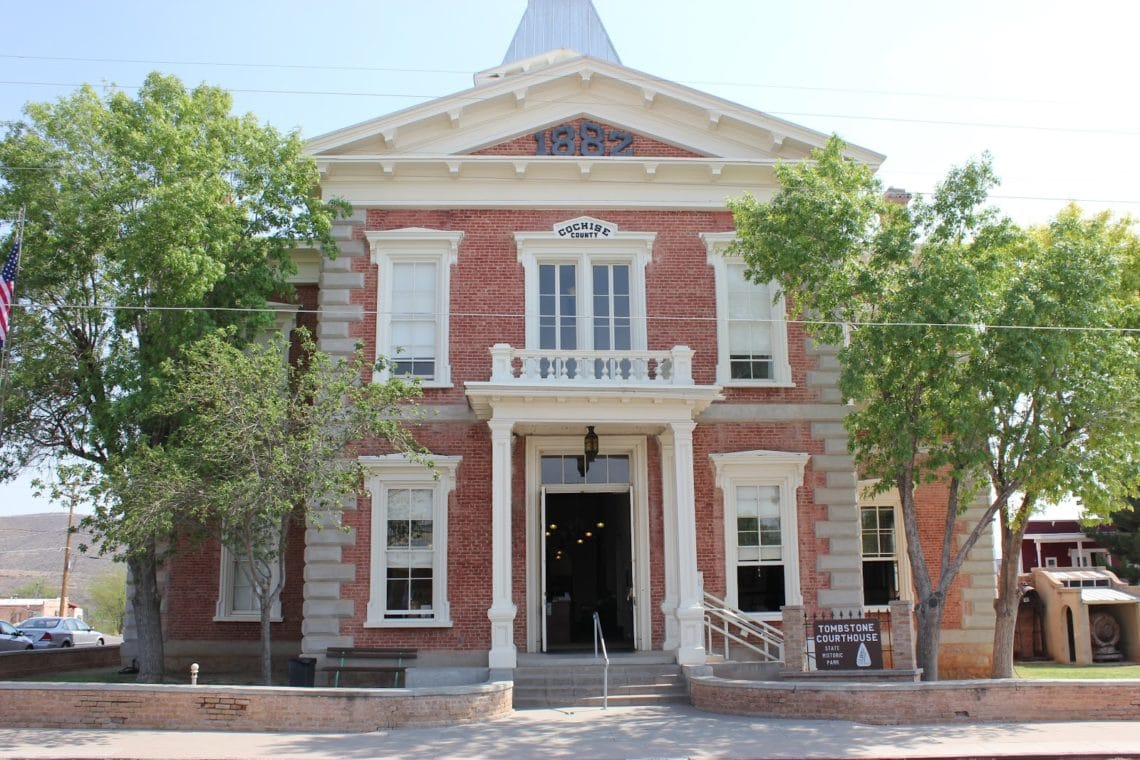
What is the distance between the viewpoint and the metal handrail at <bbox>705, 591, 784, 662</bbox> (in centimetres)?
1784

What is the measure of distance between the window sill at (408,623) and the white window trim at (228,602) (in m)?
2.77

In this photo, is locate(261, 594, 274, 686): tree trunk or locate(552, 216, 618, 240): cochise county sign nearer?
locate(261, 594, 274, 686): tree trunk

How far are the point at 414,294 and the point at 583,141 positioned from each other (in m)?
4.31

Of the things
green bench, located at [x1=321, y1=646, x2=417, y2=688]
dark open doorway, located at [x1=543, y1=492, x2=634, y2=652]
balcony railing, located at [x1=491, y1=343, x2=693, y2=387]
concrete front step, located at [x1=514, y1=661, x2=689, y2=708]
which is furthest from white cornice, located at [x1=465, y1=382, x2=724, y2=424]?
green bench, located at [x1=321, y1=646, x2=417, y2=688]

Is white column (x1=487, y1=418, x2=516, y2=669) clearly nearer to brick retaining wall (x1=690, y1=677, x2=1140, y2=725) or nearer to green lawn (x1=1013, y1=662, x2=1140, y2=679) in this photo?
brick retaining wall (x1=690, y1=677, x2=1140, y2=725)

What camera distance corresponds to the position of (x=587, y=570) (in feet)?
77.3

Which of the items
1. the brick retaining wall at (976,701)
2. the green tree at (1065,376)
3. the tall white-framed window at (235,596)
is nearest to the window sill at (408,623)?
the tall white-framed window at (235,596)

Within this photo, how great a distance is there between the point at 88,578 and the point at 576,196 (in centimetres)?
9271

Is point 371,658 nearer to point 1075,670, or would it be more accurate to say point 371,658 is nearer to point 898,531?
point 898,531

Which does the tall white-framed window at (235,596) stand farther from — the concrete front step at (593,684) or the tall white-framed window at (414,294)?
the concrete front step at (593,684)

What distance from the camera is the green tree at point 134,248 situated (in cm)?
1709

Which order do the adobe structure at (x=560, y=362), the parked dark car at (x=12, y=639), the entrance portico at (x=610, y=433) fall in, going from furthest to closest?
the parked dark car at (x=12, y=639)
the adobe structure at (x=560, y=362)
the entrance portico at (x=610, y=433)

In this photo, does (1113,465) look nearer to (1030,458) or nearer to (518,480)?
(1030,458)

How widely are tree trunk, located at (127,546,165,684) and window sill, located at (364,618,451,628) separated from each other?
3711 mm
